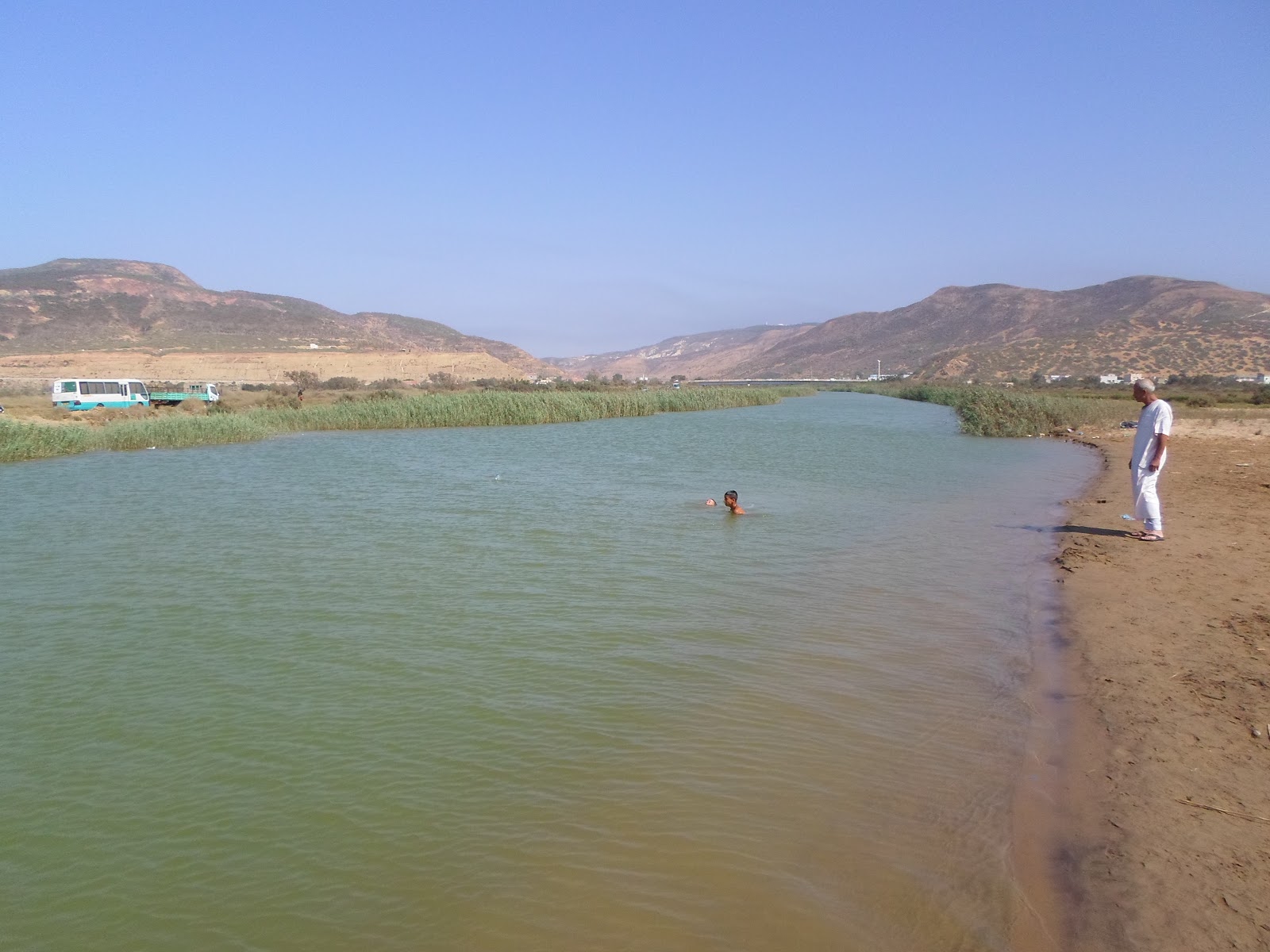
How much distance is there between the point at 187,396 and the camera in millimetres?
41219

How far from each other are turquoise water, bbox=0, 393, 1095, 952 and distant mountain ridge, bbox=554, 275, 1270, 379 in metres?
88.8

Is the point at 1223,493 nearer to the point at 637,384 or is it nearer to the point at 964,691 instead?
the point at 964,691

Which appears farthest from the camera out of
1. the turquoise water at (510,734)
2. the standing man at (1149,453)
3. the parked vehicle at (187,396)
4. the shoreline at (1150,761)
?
the parked vehicle at (187,396)

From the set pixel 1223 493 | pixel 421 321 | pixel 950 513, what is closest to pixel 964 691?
pixel 950 513

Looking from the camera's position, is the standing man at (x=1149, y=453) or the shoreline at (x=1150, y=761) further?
the standing man at (x=1149, y=453)

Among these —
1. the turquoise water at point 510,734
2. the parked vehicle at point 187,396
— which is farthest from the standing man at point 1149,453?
the parked vehicle at point 187,396

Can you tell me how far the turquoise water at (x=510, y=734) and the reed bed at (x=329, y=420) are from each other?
1332 cm

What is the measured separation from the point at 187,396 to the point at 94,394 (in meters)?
4.57

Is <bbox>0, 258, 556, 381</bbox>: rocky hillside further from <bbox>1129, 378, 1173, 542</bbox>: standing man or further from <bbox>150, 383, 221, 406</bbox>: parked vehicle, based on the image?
<bbox>1129, 378, 1173, 542</bbox>: standing man

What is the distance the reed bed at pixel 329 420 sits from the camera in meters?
25.0

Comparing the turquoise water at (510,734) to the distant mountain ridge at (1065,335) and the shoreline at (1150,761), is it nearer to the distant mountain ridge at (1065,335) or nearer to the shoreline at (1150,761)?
the shoreline at (1150,761)

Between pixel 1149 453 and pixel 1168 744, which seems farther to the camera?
pixel 1149 453

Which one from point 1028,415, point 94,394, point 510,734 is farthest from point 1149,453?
point 94,394

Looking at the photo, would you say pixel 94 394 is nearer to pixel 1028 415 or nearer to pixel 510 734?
pixel 510 734
